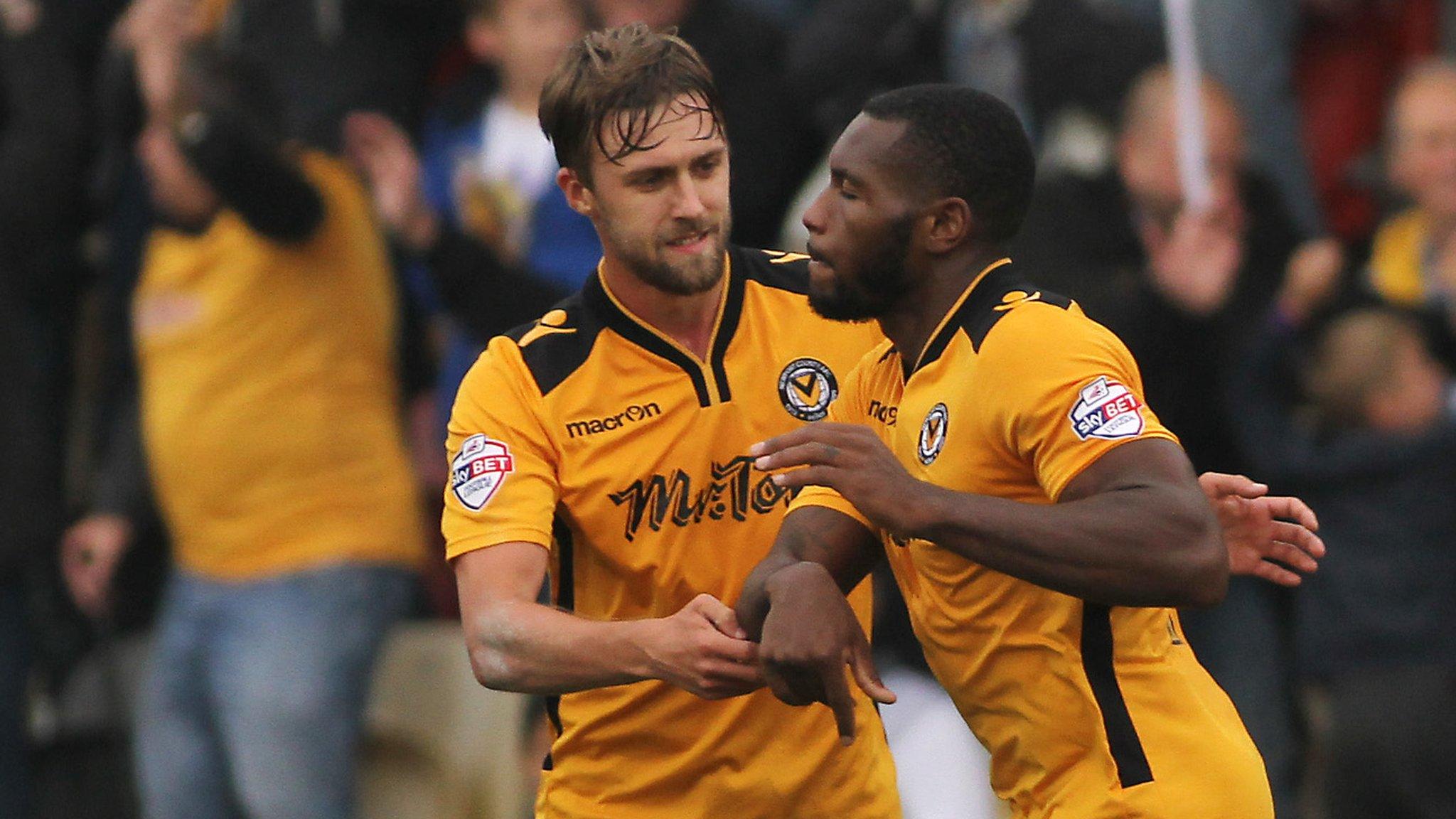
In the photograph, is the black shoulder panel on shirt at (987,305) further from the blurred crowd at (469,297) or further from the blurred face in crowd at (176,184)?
the blurred face in crowd at (176,184)

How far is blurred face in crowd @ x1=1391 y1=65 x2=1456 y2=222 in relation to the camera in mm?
6758

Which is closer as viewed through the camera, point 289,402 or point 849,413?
point 849,413

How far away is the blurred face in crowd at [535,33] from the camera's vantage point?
23.2 ft

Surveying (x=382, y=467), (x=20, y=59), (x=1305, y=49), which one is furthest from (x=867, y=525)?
(x=20, y=59)

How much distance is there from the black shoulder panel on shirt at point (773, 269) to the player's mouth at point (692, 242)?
259mm

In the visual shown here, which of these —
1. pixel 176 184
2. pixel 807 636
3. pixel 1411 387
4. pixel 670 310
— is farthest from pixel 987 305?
pixel 176 184

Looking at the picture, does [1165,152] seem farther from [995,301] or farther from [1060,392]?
[1060,392]

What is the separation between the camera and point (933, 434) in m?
3.77

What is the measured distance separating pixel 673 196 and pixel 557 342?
15.1 inches

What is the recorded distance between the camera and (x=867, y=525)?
4078 millimetres

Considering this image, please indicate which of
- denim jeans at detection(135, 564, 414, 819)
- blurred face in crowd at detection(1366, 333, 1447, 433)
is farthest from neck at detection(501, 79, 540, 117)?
blurred face in crowd at detection(1366, 333, 1447, 433)

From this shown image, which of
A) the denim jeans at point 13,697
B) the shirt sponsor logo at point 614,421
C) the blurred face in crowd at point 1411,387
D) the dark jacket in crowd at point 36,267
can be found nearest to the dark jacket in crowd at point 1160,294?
the blurred face in crowd at point 1411,387

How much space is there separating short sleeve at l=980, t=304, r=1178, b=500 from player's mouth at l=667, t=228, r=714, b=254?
81cm

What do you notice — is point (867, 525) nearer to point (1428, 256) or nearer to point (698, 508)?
point (698, 508)
